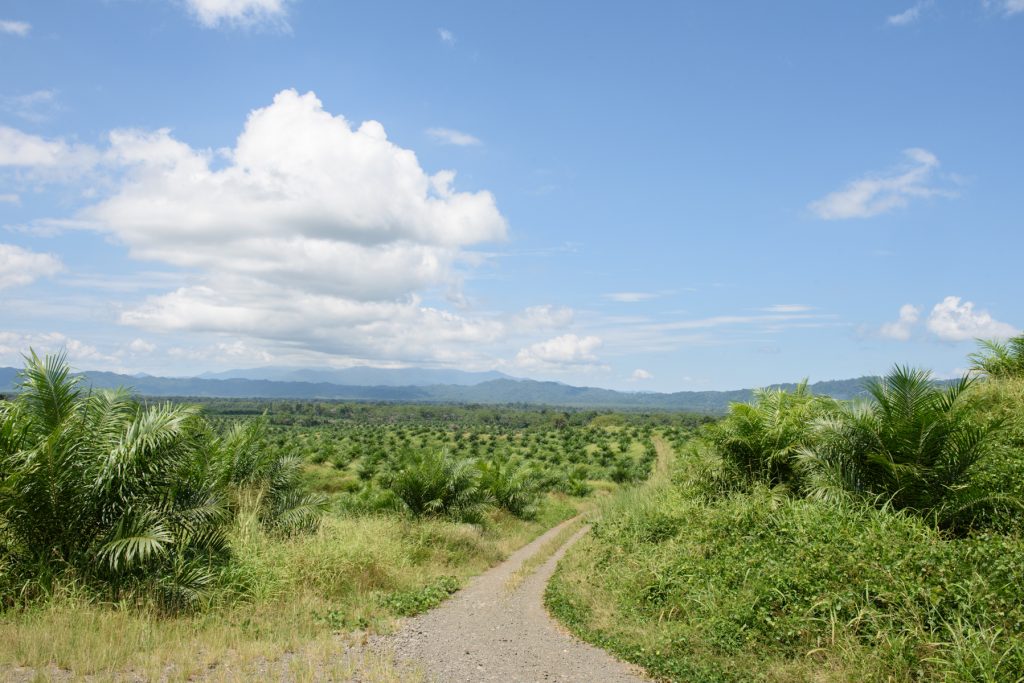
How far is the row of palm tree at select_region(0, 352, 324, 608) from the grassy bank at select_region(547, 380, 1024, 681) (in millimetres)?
5604

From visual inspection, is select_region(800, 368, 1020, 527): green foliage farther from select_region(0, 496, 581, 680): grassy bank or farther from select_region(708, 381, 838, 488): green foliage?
select_region(0, 496, 581, 680): grassy bank

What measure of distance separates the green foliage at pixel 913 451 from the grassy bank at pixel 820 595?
0.19 m

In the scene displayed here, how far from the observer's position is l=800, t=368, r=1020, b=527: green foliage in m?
9.00

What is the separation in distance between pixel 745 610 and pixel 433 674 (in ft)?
11.9

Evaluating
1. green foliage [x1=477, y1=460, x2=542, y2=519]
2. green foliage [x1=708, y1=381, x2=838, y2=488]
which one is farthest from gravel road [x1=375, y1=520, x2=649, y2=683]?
green foliage [x1=477, y1=460, x2=542, y2=519]

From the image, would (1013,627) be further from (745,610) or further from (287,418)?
(287,418)

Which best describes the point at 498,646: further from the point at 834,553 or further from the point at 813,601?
the point at 834,553

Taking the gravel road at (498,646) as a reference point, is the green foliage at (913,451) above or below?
above

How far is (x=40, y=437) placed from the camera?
937cm

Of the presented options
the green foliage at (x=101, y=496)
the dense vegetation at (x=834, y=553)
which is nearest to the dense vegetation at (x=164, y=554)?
the green foliage at (x=101, y=496)

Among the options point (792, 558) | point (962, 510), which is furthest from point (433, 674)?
point (962, 510)

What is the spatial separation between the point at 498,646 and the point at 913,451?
651cm

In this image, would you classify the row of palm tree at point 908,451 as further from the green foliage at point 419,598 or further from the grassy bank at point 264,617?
the grassy bank at point 264,617

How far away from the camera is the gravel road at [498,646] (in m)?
7.12
